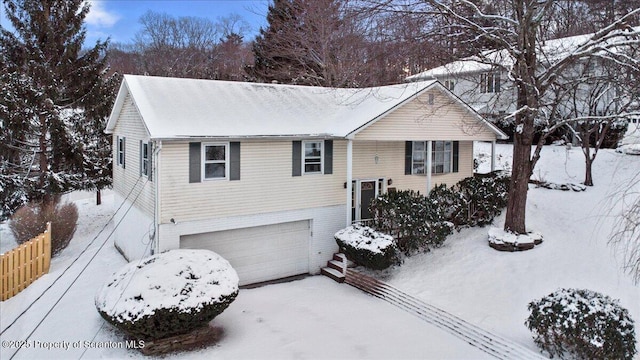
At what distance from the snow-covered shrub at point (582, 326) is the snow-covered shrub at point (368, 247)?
468 centimetres

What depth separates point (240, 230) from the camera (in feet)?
43.9

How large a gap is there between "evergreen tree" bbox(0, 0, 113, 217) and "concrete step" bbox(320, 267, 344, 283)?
13.9 m

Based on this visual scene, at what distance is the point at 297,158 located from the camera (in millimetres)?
13945

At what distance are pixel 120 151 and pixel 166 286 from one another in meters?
9.17

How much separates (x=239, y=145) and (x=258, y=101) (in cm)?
274

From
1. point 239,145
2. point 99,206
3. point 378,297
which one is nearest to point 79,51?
point 99,206

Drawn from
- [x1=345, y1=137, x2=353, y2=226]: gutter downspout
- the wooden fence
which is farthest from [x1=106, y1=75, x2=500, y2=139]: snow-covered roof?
the wooden fence

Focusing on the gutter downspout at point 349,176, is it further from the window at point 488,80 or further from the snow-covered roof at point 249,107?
the window at point 488,80

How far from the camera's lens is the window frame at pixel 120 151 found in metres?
15.8

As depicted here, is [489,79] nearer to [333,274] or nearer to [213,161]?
[333,274]

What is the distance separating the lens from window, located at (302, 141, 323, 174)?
46.5 ft

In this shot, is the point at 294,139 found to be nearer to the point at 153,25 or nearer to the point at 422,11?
the point at 422,11

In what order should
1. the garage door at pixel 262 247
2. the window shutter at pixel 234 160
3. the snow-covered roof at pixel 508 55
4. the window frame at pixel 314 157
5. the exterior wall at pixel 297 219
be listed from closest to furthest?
the exterior wall at pixel 297 219 < the window shutter at pixel 234 160 < the garage door at pixel 262 247 < the snow-covered roof at pixel 508 55 < the window frame at pixel 314 157

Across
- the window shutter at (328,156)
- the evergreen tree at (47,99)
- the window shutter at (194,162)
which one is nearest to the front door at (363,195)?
the window shutter at (328,156)
